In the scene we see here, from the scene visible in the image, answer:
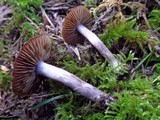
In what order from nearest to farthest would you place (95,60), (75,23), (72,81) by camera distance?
1. (72,81)
2. (95,60)
3. (75,23)

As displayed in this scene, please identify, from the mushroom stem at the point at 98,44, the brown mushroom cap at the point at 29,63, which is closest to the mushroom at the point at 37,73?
the brown mushroom cap at the point at 29,63

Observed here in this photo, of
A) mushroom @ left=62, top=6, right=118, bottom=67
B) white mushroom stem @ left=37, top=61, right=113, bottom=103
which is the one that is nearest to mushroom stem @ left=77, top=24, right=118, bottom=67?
mushroom @ left=62, top=6, right=118, bottom=67

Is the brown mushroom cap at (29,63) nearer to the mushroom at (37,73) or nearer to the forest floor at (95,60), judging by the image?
the mushroom at (37,73)

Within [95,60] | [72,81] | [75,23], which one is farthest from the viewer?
[75,23]

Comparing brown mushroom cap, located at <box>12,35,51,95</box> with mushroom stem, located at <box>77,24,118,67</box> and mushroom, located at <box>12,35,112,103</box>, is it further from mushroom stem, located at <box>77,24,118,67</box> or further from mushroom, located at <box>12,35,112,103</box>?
mushroom stem, located at <box>77,24,118,67</box>

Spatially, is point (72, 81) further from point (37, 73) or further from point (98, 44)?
point (98, 44)

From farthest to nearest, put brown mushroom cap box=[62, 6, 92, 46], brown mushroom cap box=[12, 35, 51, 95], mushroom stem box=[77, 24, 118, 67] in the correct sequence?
brown mushroom cap box=[62, 6, 92, 46]
mushroom stem box=[77, 24, 118, 67]
brown mushroom cap box=[12, 35, 51, 95]

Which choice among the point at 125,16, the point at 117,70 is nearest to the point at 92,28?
the point at 125,16

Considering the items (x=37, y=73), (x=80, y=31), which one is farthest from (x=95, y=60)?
(x=37, y=73)

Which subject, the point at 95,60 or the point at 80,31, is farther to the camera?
the point at 80,31
